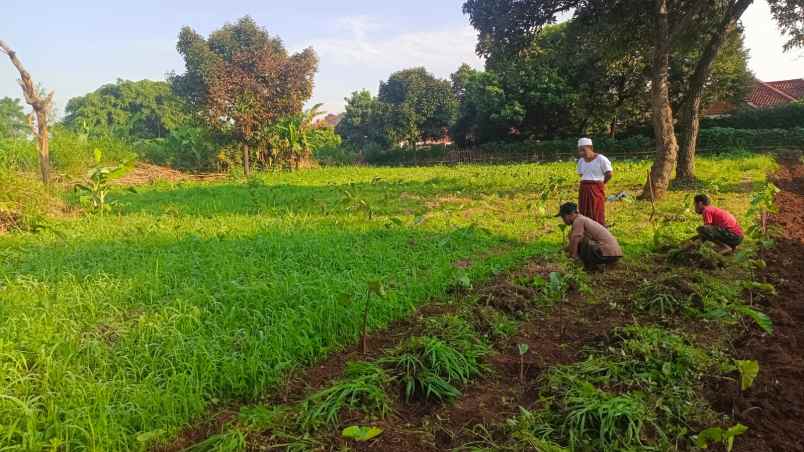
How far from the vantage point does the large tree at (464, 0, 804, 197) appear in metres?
10.0

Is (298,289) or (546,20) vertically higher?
(546,20)

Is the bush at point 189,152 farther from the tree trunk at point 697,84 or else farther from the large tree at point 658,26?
the tree trunk at point 697,84

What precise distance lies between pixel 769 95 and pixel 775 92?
1.17 feet

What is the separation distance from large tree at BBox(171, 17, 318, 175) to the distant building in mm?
22304

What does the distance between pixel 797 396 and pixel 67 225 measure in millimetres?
9207

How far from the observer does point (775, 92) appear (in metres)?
27.9

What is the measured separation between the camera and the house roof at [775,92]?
27.1m

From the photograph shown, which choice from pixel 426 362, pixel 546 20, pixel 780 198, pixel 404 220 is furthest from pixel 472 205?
pixel 426 362

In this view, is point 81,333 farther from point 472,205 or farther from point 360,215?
point 472,205

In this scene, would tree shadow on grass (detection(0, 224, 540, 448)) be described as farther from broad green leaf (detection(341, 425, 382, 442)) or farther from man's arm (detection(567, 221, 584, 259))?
broad green leaf (detection(341, 425, 382, 442))

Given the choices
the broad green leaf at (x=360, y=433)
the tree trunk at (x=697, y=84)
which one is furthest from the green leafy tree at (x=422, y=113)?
the broad green leaf at (x=360, y=433)

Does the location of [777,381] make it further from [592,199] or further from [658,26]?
[658,26]

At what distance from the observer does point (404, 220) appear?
834cm

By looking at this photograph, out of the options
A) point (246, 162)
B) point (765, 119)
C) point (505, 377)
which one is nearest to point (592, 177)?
point (505, 377)
